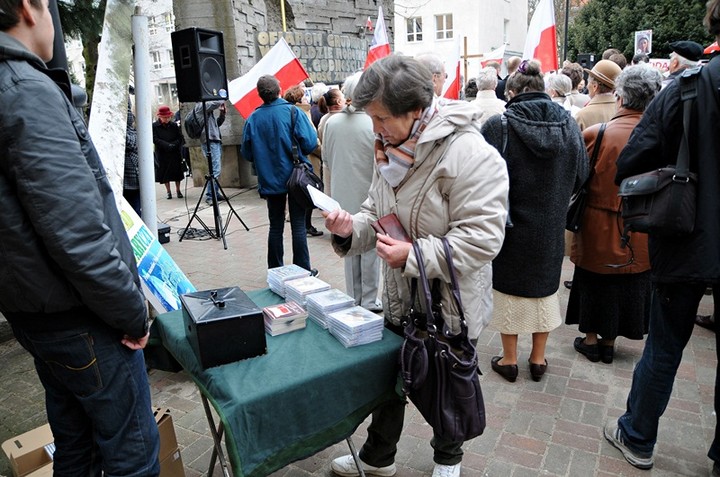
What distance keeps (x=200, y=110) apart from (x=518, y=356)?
22.1ft

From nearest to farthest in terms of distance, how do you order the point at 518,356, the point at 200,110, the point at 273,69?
the point at 518,356, the point at 273,69, the point at 200,110

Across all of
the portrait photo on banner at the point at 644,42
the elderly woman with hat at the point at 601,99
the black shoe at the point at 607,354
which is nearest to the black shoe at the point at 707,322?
the black shoe at the point at 607,354

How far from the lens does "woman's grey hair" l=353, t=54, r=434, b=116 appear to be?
1.94 meters

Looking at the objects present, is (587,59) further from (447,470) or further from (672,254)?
(447,470)

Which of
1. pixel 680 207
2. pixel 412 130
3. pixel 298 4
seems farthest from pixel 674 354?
pixel 298 4

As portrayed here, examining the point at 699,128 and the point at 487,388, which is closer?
the point at 699,128

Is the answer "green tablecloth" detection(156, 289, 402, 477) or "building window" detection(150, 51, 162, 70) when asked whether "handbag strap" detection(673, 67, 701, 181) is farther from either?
"building window" detection(150, 51, 162, 70)

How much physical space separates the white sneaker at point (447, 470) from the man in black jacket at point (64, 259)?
125 centimetres

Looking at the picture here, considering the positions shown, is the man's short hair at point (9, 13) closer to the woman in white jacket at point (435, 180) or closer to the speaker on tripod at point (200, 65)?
the woman in white jacket at point (435, 180)

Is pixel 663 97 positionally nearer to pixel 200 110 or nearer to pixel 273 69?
pixel 273 69

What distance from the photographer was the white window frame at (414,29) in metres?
31.3

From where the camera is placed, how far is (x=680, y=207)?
2156mm

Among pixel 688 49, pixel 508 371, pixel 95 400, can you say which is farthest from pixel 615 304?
pixel 95 400

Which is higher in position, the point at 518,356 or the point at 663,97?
the point at 663,97
